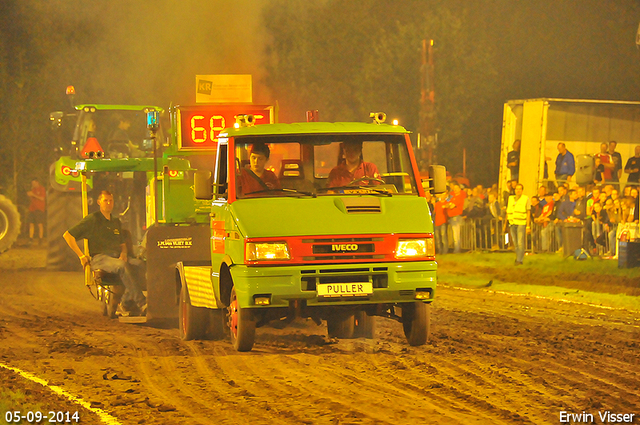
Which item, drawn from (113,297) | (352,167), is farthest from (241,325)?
(113,297)

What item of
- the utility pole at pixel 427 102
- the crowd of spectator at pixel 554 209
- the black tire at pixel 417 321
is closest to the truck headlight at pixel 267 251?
the black tire at pixel 417 321

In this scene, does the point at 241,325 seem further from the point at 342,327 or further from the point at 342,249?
the point at 342,327

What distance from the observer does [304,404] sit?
26.5ft

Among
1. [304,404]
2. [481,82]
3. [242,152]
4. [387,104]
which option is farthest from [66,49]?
[304,404]

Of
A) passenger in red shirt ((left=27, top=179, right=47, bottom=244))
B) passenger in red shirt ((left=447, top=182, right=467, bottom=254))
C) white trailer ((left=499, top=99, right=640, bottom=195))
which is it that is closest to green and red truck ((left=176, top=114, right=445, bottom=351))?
passenger in red shirt ((left=447, top=182, right=467, bottom=254))

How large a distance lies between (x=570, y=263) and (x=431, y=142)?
20.4 feet

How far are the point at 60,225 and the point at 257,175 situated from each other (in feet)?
40.9

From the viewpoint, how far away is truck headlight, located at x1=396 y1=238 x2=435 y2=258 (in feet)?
32.3

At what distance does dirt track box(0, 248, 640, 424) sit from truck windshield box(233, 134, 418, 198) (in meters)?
1.60

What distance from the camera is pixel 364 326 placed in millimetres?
11852

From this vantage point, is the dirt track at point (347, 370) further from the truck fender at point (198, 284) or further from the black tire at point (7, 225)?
the black tire at point (7, 225)

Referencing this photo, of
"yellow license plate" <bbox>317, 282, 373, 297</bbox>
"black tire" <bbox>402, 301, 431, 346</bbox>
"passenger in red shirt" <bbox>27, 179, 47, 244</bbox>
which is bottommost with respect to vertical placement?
"passenger in red shirt" <bbox>27, 179, 47, 244</bbox>

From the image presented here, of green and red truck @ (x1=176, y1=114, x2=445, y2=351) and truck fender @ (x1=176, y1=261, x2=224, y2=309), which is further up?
green and red truck @ (x1=176, y1=114, x2=445, y2=351)

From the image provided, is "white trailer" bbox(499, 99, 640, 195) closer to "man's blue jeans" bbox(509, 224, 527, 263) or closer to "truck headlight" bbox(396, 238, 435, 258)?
"man's blue jeans" bbox(509, 224, 527, 263)
